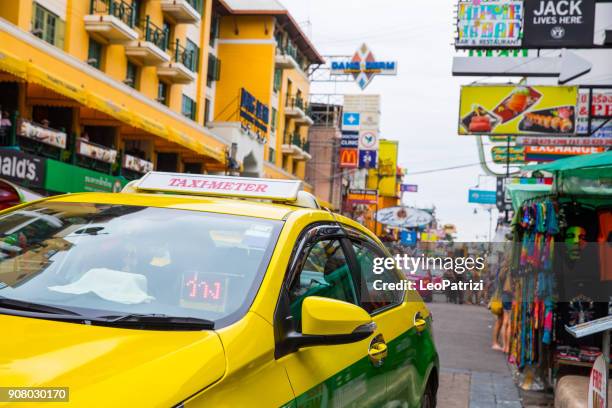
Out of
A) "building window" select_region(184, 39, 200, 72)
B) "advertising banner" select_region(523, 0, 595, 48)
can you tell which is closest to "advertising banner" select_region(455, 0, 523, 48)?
"advertising banner" select_region(523, 0, 595, 48)

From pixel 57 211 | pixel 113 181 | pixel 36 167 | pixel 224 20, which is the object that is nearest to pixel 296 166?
pixel 224 20

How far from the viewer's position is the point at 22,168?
1861 cm

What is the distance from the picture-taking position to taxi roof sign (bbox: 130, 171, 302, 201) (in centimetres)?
425

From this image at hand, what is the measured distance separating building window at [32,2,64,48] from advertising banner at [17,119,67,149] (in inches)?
134

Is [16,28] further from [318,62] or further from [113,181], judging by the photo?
[318,62]

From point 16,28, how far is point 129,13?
9515 millimetres

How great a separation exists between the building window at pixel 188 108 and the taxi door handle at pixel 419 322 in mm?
30998

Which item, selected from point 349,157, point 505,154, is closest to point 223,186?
point 505,154

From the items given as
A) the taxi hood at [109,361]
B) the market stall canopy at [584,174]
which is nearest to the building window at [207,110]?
the market stall canopy at [584,174]

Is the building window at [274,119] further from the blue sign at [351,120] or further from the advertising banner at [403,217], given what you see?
the advertising banner at [403,217]

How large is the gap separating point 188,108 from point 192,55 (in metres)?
2.55

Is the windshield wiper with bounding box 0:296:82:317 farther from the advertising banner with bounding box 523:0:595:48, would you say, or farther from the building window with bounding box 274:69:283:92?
the building window with bounding box 274:69:283:92

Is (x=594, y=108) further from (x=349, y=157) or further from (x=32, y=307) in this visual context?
(x=349, y=157)

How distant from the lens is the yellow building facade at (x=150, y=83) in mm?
20703
